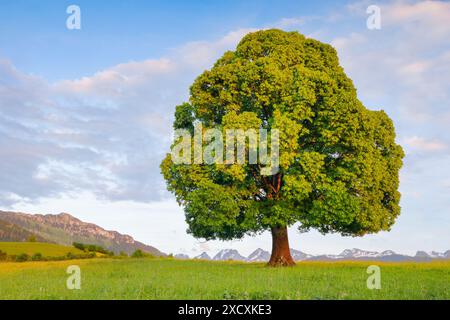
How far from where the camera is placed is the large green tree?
31.7 m

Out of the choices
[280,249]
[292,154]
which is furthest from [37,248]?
[292,154]

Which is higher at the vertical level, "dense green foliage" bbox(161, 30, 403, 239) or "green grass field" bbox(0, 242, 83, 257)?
"dense green foliage" bbox(161, 30, 403, 239)

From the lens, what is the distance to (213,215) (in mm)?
32375

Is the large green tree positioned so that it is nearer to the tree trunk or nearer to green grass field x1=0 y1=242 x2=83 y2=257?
the tree trunk

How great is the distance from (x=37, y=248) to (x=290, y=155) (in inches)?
2349

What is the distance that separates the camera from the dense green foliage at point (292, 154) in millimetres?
31703

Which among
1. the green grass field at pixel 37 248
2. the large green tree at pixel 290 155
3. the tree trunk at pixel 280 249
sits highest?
the large green tree at pixel 290 155

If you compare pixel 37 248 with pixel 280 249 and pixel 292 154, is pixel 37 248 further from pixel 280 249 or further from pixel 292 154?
pixel 292 154

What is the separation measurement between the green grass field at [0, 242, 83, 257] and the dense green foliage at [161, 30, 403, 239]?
42.3 m

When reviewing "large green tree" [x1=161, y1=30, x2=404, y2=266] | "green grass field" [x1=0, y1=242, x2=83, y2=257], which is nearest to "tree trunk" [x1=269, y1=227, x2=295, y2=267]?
"large green tree" [x1=161, y1=30, x2=404, y2=266]

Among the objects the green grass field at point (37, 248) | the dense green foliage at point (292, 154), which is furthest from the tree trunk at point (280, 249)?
the green grass field at point (37, 248)

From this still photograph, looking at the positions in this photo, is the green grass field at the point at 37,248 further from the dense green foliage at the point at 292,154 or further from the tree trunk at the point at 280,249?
the dense green foliage at the point at 292,154

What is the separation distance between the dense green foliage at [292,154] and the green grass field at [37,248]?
4225 cm
